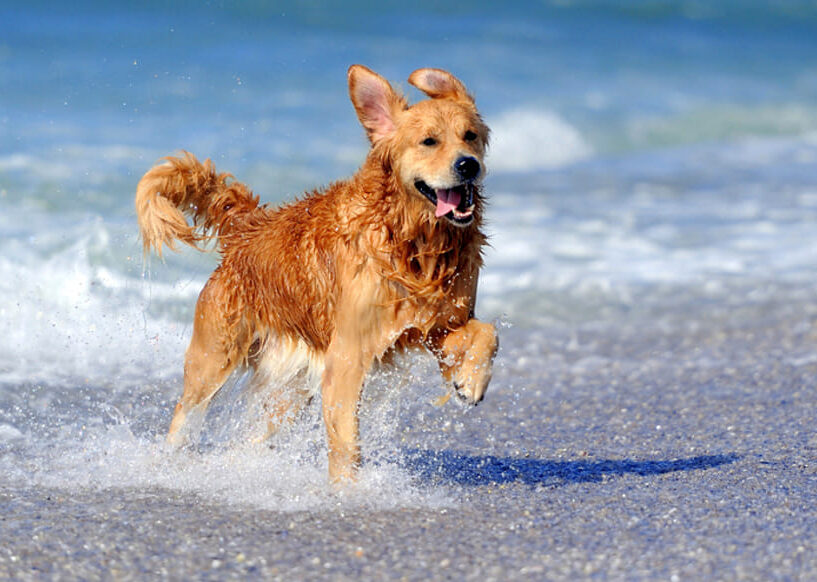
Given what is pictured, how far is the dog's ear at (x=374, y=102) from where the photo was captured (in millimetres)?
4680

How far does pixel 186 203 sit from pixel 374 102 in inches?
55.0

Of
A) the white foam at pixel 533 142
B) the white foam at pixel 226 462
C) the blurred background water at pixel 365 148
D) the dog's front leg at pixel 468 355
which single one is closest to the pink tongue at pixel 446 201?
the dog's front leg at pixel 468 355

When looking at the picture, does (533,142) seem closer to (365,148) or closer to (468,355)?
(365,148)

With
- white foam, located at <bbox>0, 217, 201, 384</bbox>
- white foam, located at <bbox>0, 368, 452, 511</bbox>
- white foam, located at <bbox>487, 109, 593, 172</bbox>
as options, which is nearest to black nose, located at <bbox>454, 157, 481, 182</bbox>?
white foam, located at <bbox>0, 368, 452, 511</bbox>

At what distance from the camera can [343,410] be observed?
4.65 metres

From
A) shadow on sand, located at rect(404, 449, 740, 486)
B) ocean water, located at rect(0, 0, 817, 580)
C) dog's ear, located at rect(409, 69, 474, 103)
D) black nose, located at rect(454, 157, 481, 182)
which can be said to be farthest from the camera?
ocean water, located at rect(0, 0, 817, 580)

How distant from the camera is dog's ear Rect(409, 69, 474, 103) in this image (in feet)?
15.8

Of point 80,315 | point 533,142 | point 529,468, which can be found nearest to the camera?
point 529,468

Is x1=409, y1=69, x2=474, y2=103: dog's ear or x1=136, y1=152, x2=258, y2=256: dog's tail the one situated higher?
x1=409, y1=69, x2=474, y2=103: dog's ear

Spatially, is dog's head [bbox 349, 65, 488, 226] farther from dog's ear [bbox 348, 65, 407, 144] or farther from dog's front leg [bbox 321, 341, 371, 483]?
dog's front leg [bbox 321, 341, 371, 483]

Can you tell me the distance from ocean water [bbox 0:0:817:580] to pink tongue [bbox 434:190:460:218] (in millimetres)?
564

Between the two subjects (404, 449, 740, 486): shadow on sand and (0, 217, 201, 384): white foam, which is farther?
(0, 217, 201, 384): white foam

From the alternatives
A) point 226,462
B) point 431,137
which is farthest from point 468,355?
point 226,462

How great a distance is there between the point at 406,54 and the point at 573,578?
19168mm
